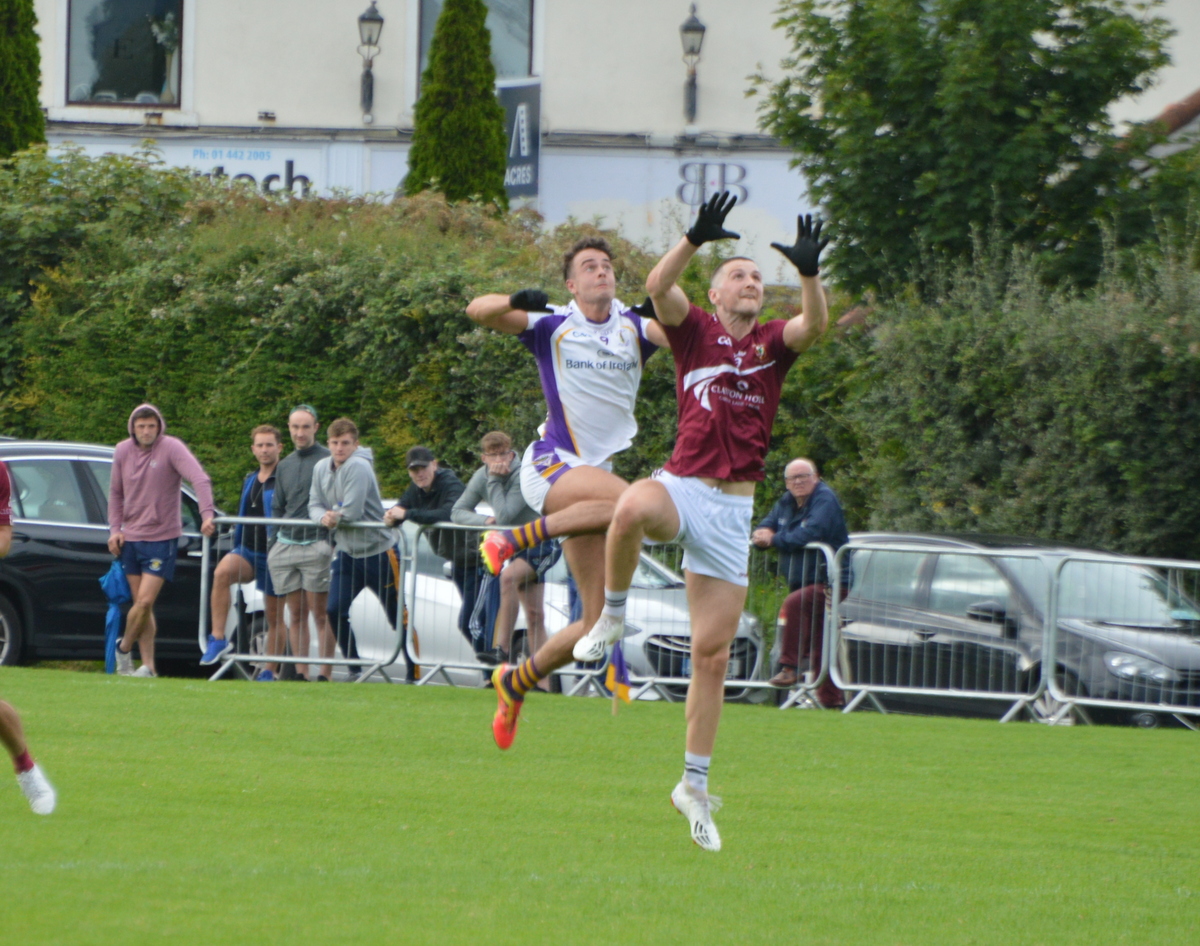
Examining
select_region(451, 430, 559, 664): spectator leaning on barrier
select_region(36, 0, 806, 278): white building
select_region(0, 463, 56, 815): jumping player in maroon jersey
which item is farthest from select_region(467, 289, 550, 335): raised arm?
select_region(36, 0, 806, 278): white building

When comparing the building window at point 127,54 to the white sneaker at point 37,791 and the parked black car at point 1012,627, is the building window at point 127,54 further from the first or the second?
the white sneaker at point 37,791

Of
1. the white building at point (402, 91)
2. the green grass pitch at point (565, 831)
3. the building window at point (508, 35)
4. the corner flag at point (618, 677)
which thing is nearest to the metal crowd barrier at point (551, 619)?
the green grass pitch at point (565, 831)

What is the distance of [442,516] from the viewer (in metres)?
13.0

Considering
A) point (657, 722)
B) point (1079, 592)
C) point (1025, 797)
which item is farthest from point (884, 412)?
point (1025, 797)

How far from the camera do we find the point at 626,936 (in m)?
5.31

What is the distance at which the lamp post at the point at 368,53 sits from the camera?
29.8 meters

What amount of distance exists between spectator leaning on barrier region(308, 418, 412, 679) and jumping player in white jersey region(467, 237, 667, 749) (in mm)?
5059

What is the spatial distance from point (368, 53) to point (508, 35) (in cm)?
255

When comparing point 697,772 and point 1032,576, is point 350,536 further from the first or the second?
point 697,772

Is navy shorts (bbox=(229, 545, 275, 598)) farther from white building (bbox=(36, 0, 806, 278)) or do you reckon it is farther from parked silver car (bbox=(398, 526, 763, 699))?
white building (bbox=(36, 0, 806, 278))

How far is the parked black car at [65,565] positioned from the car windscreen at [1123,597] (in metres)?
7.10

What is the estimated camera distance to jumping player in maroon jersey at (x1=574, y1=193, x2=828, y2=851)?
6.85m

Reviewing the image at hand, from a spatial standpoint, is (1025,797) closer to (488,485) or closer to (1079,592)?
(1079,592)

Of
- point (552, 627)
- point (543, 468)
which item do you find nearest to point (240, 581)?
point (552, 627)
